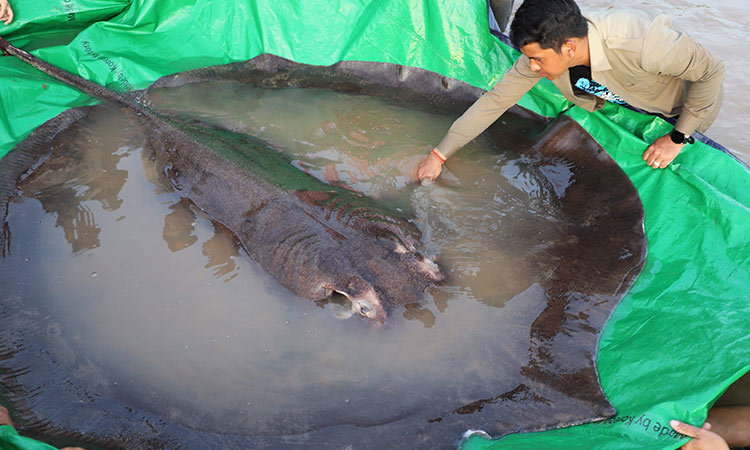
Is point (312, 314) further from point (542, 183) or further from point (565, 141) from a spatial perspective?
point (565, 141)

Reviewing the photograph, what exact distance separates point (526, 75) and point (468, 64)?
1.17 metres

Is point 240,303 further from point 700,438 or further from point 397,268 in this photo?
point 700,438

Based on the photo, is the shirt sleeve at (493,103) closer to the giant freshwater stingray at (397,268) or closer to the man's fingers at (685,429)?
the giant freshwater stingray at (397,268)

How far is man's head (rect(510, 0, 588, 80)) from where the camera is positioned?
3.23m

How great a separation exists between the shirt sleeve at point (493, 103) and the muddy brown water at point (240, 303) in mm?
334

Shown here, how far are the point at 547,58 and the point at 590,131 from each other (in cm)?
114

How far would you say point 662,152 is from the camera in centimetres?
386

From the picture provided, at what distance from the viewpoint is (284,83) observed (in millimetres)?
5266

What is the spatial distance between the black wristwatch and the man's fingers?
7.50 ft

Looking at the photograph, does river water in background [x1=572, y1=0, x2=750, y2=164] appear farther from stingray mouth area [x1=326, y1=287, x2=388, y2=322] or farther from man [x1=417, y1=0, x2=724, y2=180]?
stingray mouth area [x1=326, y1=287, x2=388, y2=322]

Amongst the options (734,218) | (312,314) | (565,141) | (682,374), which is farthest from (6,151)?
(734,218)

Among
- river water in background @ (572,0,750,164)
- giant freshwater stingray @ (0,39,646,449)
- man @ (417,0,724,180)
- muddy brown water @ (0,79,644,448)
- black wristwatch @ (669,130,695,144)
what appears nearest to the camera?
giant freshwater stingray @ (0,39,646,449)

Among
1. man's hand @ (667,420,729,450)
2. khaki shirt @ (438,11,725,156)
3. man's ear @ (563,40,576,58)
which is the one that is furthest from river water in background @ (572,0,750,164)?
man's hand @ (667,420,729,450)

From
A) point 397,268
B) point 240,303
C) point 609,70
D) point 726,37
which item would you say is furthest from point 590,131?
point 726,37
